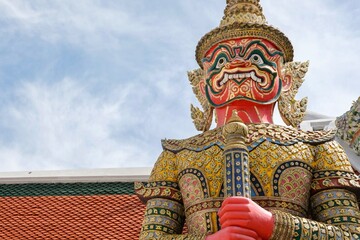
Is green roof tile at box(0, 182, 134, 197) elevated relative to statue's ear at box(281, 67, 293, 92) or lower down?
lower down

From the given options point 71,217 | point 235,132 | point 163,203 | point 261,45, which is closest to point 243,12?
point 261,45

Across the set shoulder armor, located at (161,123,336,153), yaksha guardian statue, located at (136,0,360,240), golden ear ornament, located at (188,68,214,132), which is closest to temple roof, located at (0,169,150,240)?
golden ear ornament, located at (188,68,214,132)

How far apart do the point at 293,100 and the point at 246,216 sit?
132 cm

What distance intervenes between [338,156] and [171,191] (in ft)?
3.22

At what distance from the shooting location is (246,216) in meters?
3.05

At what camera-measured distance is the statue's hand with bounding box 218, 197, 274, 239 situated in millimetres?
3061

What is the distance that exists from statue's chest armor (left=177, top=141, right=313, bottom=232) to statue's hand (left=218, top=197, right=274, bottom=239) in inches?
10.6

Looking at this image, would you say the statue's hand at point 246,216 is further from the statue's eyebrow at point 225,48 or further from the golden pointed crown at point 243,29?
the golden pointed crown at point 243,29

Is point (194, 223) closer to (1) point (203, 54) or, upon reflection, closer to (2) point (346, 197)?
(2) point (346, 197)

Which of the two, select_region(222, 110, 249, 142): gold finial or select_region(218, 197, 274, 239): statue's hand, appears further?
select_region(222, 110, 249, 142): gold finial

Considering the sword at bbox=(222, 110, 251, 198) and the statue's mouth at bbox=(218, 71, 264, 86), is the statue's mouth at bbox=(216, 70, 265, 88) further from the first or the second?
the sword at bbox=(222, 110, 251, 198)

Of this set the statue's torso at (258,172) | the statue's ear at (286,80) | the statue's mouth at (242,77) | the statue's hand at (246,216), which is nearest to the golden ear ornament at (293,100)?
the statue's ear at (286,80)

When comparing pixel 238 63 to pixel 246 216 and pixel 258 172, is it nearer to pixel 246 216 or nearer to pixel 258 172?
pixel 258 172

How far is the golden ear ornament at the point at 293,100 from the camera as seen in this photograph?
160 inches
